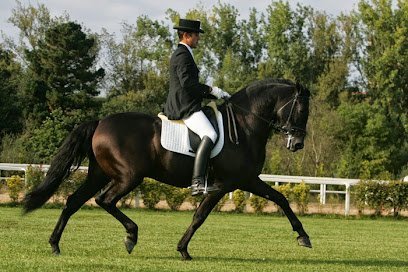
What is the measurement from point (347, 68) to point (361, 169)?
1476 cm

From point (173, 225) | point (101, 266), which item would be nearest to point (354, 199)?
point (173, 225)

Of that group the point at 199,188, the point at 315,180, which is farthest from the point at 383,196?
the point at 199,188

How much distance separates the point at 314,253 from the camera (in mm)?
11977

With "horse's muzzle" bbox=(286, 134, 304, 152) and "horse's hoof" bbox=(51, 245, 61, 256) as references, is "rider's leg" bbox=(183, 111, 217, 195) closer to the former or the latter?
"horse's muzzle" bbox=(286, 134, 304, 152)

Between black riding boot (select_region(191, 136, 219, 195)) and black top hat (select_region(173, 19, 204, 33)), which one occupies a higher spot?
black top hat (select_region(173, 19, 204, 33))

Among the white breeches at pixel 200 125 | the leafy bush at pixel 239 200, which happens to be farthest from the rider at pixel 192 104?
the leafy bush at pixel 239 200

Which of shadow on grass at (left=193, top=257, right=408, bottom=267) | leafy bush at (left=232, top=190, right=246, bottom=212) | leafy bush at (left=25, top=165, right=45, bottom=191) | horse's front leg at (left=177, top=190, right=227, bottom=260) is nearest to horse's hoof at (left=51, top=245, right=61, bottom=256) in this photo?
horse's front leg at (left=177, top=190, right=227, bottom=260)

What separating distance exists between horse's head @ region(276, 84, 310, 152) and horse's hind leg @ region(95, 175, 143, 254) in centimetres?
196

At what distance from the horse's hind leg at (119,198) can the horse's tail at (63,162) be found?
0.58 meters

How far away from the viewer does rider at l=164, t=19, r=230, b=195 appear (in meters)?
10.2

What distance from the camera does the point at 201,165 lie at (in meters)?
10.2

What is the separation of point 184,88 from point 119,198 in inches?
62.0

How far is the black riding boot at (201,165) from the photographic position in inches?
400

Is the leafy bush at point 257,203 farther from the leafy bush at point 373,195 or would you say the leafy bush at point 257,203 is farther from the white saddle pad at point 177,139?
the white saddle pad at point 177,139
